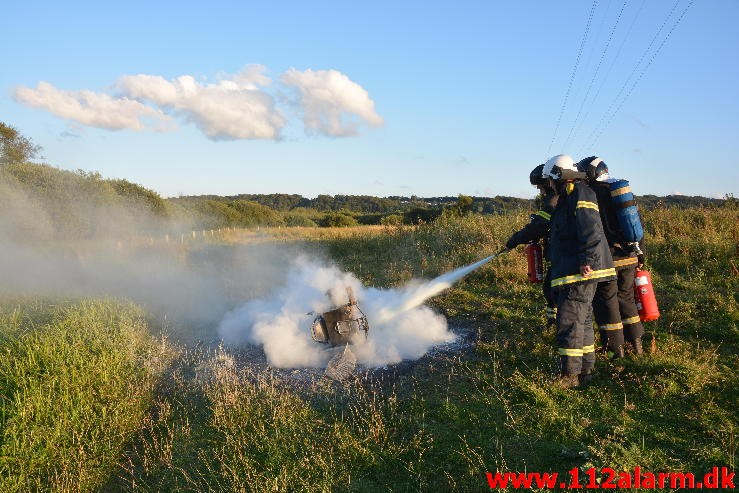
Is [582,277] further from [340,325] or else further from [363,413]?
[340,325]

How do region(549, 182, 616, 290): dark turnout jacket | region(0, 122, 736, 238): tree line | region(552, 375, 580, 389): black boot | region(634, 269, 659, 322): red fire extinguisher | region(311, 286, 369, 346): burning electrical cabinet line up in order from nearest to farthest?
region(552, 375, 580, 389): black boot
region(549, 182, 616, 290): dark turnout jacket
region(634, 269, 659, 322): red fire extinguisher
region(311, 286, 369, 346): burning electrical cabinet
region(0, 122, 736, 238): tree line

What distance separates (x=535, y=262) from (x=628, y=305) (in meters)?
1.51

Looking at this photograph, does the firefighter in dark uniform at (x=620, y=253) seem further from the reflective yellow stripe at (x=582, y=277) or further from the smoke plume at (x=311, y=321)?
the smoke plume at (x=311, y=321)

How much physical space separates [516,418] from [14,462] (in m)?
4.68

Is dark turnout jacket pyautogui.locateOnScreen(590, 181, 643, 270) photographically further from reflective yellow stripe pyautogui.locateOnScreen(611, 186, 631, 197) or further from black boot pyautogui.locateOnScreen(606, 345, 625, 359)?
black boot pyautogui.locateOnScreen(606, 345, 625, 359)

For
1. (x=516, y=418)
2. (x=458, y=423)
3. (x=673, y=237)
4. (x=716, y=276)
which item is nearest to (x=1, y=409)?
(x=458, y=423)

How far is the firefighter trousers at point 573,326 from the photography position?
490 centimetres

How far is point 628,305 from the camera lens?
5621 mm

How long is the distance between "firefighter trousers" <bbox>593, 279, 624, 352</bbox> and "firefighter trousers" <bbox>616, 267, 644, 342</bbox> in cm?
18

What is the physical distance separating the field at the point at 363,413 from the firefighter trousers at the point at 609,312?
262mm

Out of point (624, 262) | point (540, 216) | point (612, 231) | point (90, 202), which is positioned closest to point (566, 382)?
point (624, 262)

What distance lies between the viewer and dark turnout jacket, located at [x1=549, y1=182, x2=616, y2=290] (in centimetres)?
495

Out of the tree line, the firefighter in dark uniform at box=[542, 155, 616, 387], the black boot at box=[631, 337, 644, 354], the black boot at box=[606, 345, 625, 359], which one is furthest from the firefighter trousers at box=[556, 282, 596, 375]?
the tree line

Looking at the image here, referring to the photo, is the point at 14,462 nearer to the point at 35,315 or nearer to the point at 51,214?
the point at 35,315
